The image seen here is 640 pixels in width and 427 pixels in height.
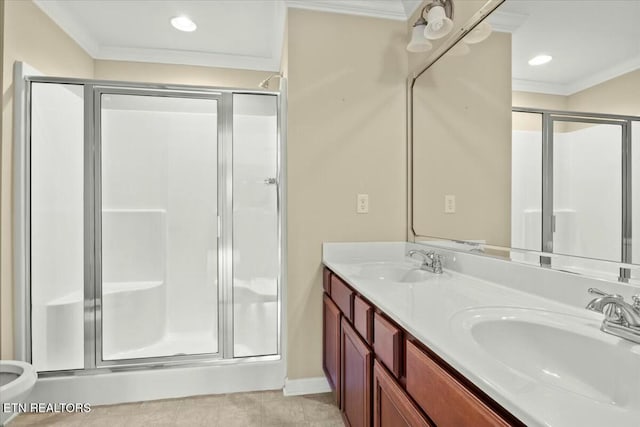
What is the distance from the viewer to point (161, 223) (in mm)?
2242

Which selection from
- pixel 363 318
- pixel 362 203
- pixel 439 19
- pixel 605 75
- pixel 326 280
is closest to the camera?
pixel 605 75

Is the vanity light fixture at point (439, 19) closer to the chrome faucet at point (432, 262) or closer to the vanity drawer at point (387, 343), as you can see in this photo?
the chrome faucet at point (432, 262)

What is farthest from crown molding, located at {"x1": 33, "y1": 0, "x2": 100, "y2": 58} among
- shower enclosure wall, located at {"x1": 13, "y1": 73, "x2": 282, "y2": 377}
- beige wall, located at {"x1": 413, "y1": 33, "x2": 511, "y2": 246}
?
beige wall, located at {"x1": 413, "y1": 33, "x2": 511, "y2": 246}

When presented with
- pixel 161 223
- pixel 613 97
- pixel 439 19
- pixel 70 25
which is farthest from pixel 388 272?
pixel 70 25

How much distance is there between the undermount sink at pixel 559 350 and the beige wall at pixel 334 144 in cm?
120

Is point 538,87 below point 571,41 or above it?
below

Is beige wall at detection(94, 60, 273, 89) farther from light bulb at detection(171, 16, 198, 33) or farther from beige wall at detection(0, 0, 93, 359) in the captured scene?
beige wall at detection(0, 0, 93, 359)

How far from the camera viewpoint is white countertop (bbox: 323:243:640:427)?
1.64 feet

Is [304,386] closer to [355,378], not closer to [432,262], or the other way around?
[355,378]

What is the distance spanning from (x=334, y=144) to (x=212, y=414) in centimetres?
173

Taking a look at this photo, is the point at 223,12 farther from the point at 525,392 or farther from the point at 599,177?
the point at 525,392

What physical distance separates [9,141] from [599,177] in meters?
2.78

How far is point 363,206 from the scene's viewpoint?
2.14 m

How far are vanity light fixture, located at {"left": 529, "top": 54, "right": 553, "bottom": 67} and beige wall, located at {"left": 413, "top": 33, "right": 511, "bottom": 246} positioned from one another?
109 millimetres
